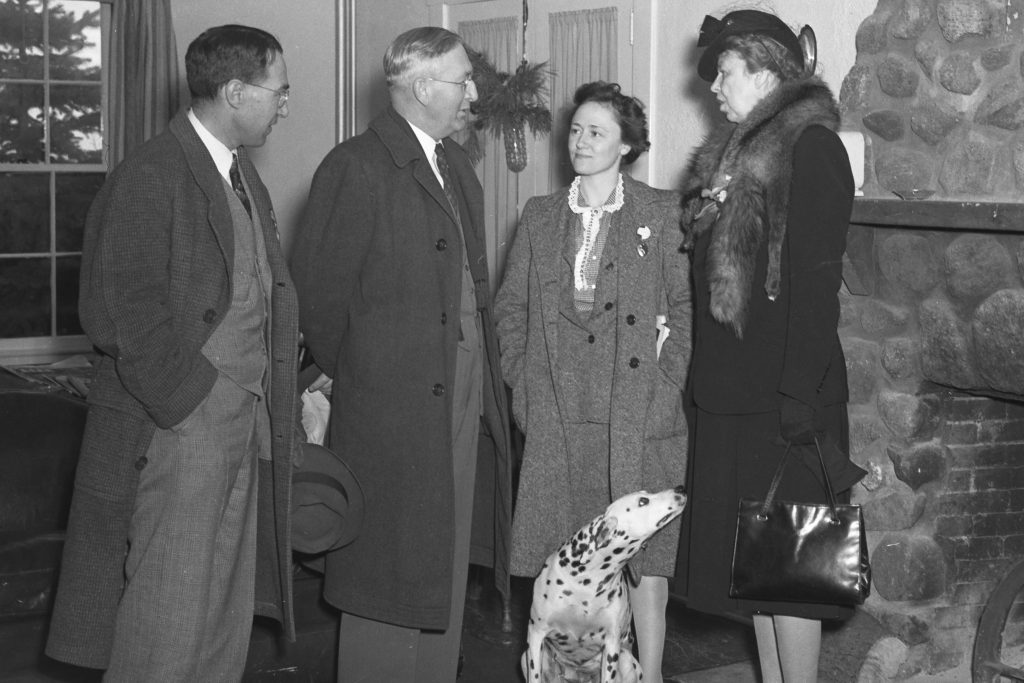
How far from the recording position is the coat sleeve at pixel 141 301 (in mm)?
2943

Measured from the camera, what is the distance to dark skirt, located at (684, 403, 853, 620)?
3291mm

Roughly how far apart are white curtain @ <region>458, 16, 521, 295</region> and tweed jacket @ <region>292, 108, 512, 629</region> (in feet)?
9.92

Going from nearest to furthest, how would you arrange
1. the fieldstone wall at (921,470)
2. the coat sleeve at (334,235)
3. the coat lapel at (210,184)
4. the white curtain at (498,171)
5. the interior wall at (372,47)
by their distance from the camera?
1. the coat lapel at (210,184)
2. the coat sleeve at (334,235)
3. the fieldstone wall at (921,470)
4. the white curtain at (498,171)
5. the interior wall at (372,47)

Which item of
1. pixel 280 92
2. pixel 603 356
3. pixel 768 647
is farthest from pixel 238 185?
pixel 768 647

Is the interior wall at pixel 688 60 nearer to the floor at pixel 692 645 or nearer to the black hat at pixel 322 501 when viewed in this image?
the floor at pixel 692 645

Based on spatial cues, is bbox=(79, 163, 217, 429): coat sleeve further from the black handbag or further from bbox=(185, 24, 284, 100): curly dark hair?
the black handbag

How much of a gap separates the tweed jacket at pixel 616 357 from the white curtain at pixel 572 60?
2040 millimetres

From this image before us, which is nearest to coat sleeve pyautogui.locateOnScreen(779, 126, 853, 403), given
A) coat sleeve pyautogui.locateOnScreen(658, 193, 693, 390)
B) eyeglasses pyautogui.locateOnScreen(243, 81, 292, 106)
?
coat sleeve pyautogui.locateOnScreen(658, 193, 693, 390)

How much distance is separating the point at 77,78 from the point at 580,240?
14.8 feet

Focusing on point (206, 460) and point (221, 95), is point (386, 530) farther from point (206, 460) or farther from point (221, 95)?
point (221, 95)

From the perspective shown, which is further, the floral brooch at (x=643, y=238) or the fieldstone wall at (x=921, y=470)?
the fieldstone wall at (x=921, y=470)

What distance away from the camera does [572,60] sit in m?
6.05

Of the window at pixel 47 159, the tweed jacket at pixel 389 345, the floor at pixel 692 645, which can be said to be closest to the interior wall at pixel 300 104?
the window at pixel 47 159

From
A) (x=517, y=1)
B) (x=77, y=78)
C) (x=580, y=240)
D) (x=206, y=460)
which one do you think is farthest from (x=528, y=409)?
(x=77, y=78)
